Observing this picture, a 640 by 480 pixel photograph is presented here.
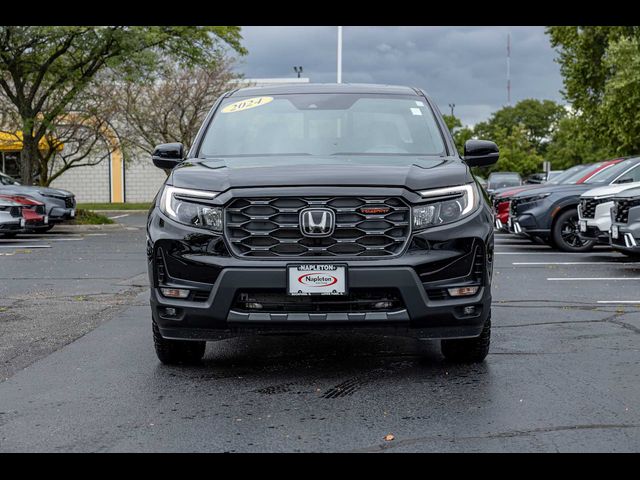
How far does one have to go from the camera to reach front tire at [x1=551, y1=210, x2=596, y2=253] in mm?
15336

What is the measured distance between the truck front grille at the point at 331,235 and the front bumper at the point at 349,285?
0.07m

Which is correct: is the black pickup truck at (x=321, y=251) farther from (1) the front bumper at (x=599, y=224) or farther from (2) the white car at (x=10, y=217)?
(2) the white car at (x=10, y=217)

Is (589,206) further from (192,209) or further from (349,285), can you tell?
(192,209)

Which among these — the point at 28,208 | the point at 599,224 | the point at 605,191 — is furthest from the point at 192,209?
the point at 28,208

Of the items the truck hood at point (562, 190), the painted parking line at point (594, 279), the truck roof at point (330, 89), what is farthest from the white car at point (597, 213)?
the truck roof at point (330, 89)

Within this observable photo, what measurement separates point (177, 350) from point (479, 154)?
2508 millimetres

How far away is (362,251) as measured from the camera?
508cm

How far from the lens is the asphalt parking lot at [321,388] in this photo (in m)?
4.16

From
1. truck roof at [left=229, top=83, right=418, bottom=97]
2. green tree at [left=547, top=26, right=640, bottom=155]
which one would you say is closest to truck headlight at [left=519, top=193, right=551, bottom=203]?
truck roof at [left=229, top=83, right=418, bottom=97]

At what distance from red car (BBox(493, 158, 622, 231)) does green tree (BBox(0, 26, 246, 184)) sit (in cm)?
1020

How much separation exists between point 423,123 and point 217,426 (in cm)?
302
